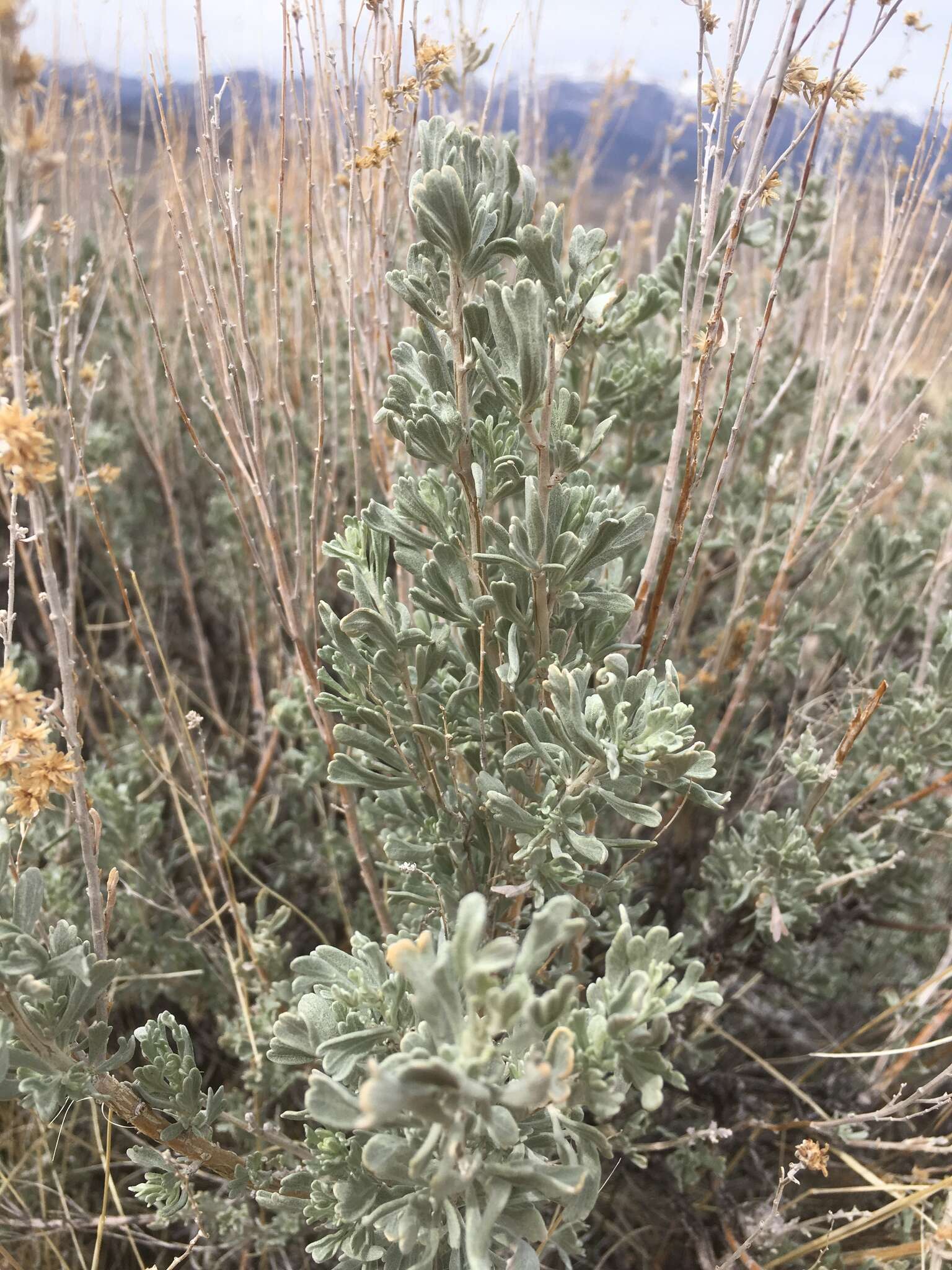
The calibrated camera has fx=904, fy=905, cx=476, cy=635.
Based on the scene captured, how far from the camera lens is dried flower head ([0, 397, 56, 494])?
823mm

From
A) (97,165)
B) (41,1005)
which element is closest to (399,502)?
(41,1005)

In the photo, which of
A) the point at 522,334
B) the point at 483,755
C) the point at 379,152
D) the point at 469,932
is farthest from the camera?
the point at 379,152

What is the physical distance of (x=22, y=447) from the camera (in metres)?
0.83

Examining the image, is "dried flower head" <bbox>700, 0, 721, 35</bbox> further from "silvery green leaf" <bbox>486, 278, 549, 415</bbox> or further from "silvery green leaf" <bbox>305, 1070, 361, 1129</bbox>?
"silvery green leaf" <bbox>305, 1070, 361, 1129</bbox>

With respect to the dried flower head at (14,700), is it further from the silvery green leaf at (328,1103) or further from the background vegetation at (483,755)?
the silvery green leaf at (328,1103)

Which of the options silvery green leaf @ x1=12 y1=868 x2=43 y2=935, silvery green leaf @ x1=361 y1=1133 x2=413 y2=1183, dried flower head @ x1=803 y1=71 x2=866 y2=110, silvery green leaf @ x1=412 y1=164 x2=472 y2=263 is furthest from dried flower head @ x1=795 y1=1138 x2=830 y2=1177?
dried flower head @ x1=803 y1=71 x2=866 y2=110

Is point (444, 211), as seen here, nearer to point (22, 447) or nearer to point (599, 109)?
point (22, 447)

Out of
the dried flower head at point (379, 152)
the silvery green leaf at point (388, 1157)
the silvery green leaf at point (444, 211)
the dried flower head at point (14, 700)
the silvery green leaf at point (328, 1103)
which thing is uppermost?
the dried flower head at point (379, 152)

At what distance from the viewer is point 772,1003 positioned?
2158 mm

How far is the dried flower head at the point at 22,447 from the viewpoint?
823 millimetres

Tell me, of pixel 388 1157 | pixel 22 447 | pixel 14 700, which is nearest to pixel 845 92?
pixel 22 447

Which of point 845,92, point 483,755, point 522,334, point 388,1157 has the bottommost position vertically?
point 388,1157

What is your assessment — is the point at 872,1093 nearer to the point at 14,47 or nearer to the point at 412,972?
the point at 412,972

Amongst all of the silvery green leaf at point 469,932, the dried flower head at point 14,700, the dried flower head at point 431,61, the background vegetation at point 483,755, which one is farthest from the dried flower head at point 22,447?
the dried flower head at point 431,61
